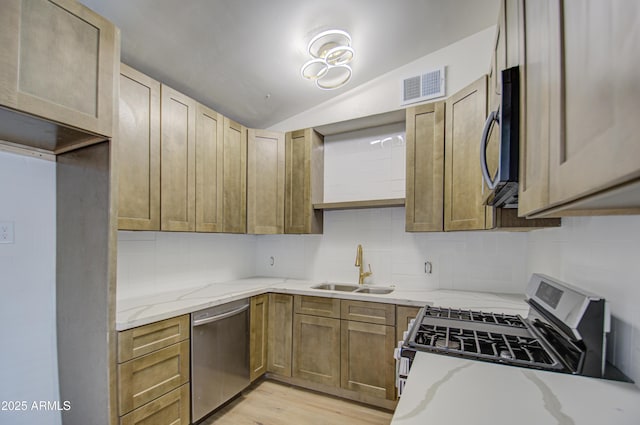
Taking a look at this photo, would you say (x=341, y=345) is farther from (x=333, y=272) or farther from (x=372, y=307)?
(x=333, y=272)

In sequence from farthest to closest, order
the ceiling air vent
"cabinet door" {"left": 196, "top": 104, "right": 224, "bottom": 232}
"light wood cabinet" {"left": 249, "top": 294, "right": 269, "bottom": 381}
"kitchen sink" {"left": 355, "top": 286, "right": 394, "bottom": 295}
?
"kitchen sink" {"left": 355, "top": 286, "right": 394, "bottom": 295} → the ceiling air vent → "light wood cabinet" {"left": 249, "top": 294, "right": 269, "bottom": 381} → "cabinet door" {"left": 196, "top": 104, "right": 224, "bottom": 232}

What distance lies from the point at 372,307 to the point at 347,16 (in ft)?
6.95

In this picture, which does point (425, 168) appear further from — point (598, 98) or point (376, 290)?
point (598, 98)

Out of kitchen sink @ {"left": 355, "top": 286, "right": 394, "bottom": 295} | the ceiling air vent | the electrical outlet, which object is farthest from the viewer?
kitchen sink @ {"left": 355, "top": 286, "right": 394, "bottom": 295}

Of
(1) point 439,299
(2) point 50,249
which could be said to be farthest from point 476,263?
(2) point 50,249

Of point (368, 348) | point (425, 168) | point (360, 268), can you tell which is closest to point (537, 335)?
point (368, 348)

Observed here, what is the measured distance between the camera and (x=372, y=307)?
7.88ft

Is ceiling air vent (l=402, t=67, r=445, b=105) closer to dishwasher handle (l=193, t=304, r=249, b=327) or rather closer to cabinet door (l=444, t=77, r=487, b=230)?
cabinet door (l=444, t=77, r=487, b=230)

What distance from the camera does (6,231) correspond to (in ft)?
5.45

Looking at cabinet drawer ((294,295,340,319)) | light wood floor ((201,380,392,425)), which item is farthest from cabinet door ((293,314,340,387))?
light wood floor ((201,380,392,425))

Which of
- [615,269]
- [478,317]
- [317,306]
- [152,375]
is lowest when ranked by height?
[152,375]

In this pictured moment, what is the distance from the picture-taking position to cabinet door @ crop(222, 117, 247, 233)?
2727 mm

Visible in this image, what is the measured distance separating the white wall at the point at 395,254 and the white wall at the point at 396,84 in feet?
3.28

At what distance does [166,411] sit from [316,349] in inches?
46.0
